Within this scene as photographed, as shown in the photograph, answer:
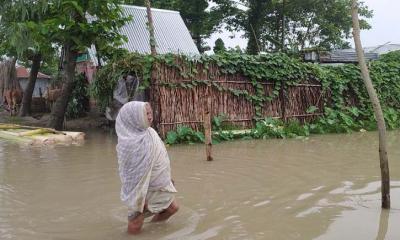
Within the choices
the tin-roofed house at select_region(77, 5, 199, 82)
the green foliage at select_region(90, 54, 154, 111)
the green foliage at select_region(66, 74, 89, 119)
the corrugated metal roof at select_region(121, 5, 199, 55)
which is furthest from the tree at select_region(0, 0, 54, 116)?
the corrugated metal roof at select_region(121, 5, 199, 55)

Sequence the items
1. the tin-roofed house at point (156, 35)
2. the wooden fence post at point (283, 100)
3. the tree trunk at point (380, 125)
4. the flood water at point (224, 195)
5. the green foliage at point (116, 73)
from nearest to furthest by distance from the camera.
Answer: the flood water at point (224, 195) < the tree trunk at point (380, 125) < the green foliage at point (116, 73) < the wooden fence post at point (283, 100) < the tin-roofed house at point (156, 35)

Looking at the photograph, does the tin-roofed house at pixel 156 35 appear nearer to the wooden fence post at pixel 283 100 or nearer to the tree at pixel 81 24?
the tree at pixel 81 24

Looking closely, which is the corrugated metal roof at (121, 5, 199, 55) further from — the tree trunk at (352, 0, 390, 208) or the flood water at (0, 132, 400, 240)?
the tree trunk at (352, 0, 390, 208)

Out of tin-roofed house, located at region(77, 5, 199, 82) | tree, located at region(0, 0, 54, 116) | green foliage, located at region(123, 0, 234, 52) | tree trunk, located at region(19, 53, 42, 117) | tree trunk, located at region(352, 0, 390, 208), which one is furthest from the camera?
green foliage, located at region(123, 0, 234, 52)

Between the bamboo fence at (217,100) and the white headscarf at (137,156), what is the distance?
208 inches

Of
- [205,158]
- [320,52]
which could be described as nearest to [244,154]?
[205,158]

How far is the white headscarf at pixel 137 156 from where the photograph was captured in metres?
4.00

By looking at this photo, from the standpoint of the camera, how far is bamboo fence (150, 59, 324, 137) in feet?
34.1

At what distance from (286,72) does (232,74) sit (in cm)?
156

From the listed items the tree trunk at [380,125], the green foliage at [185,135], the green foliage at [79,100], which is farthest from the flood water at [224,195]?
the green foliage at [79,100]

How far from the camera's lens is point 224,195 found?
550 centimetres

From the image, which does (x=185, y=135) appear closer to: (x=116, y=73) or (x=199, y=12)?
(x=116, y=73)

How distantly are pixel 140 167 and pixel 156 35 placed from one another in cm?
1375

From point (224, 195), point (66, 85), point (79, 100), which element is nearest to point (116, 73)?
point (66, 85)
